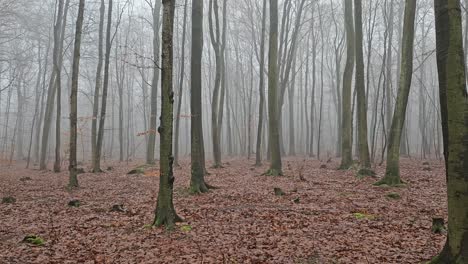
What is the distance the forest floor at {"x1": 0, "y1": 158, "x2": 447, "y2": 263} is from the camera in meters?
5.58

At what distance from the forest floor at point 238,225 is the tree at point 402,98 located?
2.37 ft

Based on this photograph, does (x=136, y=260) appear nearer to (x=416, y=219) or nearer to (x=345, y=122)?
(x=416, y=219)

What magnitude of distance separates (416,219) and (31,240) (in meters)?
7.45

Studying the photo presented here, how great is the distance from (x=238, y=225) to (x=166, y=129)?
8.06ft

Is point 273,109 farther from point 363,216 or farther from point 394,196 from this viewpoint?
point 363,216

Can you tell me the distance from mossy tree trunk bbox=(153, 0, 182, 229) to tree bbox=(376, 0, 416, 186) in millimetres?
7425

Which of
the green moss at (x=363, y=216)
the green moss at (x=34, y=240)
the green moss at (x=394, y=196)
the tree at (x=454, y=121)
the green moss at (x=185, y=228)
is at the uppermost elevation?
the tree at (x=454, y=121)

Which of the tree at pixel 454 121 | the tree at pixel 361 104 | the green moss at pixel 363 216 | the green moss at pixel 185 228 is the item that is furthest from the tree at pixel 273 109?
the tree at pixel 454 121

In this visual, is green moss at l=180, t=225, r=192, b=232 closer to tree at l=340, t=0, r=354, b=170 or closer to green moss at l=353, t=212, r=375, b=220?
green moss at l=353, t=212, r=375, b=220

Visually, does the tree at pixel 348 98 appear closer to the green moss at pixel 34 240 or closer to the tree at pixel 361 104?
the tree at pixel 361 104

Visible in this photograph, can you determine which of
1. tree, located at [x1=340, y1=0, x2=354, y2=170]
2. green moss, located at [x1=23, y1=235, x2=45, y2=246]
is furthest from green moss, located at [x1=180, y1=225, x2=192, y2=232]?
tree, located at [x1=340, y1=0, x2=354, y2=170]

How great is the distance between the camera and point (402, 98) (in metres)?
11.2

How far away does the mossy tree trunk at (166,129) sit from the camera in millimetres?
6977

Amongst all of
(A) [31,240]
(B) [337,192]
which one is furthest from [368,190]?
(A) [31,240]
